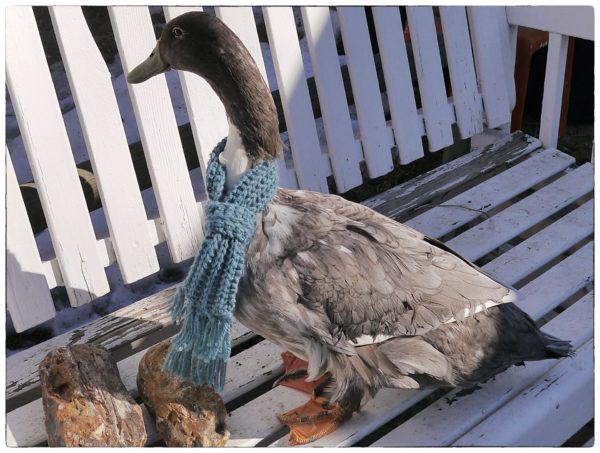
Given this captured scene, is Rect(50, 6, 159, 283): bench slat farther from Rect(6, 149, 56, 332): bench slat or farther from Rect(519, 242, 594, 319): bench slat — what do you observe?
Rect(519, 242, 594, 319): bench slat

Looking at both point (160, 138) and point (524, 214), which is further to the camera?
point (524, 214)

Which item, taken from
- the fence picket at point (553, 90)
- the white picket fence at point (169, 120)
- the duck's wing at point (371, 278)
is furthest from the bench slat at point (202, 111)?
the fence picket at point (553, 90)

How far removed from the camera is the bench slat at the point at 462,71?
80.2 inches

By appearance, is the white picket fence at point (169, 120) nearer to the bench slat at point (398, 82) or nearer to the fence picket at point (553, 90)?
the bench slat at point (398, 82)

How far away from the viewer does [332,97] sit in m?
1.91

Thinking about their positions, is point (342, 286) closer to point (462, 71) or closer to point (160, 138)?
point (160, 138)

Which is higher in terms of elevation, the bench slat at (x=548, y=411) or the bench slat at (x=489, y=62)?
the bench slat at (x=489, y=62)

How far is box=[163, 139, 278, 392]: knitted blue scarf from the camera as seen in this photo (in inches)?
48.6

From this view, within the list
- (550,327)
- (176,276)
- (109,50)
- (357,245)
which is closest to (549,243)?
(550,327)

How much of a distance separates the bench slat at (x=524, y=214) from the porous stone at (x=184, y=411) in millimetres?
706

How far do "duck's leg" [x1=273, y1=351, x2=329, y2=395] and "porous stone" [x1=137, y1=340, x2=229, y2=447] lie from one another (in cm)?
15

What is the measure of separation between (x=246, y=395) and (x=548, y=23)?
119 cm

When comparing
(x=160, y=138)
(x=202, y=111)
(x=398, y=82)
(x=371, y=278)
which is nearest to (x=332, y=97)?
(x=398, y=82)

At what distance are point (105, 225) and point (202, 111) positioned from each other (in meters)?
0.48
